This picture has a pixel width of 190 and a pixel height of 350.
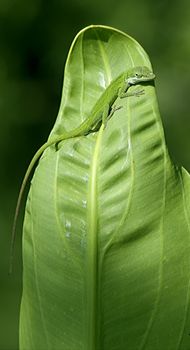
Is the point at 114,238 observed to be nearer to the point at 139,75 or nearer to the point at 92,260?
the point at 92,260

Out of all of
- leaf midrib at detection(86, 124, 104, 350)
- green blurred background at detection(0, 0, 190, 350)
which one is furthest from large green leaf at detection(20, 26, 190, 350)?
green blurred background at detection(0, 0, 190, 350)

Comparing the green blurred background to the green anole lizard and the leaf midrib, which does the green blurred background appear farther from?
A: the leaf midrib

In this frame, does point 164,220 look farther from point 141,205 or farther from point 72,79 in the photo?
point 72,79

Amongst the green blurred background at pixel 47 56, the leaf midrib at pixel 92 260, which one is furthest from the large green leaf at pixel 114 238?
the green blurred background at pixel 47 56

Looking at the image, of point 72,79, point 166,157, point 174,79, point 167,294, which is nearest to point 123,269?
point 167,294

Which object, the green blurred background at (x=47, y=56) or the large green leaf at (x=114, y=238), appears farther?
the green blurred background at (x=47, y=56)

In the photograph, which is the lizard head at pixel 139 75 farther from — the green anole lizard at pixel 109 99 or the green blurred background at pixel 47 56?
the green blurred background at pixel 47 56

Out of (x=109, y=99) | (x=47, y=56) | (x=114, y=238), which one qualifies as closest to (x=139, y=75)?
(x=109, y=99)
